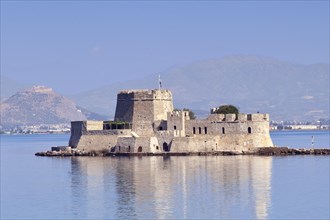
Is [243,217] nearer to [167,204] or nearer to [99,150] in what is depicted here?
[167,204]

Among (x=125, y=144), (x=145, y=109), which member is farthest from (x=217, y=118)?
(x=125, y=144)

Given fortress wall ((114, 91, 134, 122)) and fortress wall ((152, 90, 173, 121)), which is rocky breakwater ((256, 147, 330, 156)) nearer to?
fortress wall ((152, 90, 173, 121))

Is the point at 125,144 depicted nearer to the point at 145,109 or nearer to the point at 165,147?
the point at 165,147

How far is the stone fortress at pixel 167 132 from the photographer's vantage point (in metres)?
59.6

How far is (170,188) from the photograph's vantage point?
4006cm

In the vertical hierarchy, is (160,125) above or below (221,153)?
above

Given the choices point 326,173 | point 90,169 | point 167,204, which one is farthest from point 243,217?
point 90,169

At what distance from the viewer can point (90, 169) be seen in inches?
2005

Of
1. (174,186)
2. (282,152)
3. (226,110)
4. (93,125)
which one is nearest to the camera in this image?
(174,186)

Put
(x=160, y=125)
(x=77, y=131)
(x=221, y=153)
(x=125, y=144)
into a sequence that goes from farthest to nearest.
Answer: (x=77, y=131) → (x=160, y=125) → (x=125, y=144) → (x=221, y=153)

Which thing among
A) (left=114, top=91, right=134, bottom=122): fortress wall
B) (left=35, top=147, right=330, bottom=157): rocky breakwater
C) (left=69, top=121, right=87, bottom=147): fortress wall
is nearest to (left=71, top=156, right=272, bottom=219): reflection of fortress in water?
(left=35, top=147, right=330, bottom=157): rocky breakwater

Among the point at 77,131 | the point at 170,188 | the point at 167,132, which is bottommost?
the point at 170,188

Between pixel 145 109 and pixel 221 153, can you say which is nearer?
pixel 221 153

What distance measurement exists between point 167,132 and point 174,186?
19.1 metres
